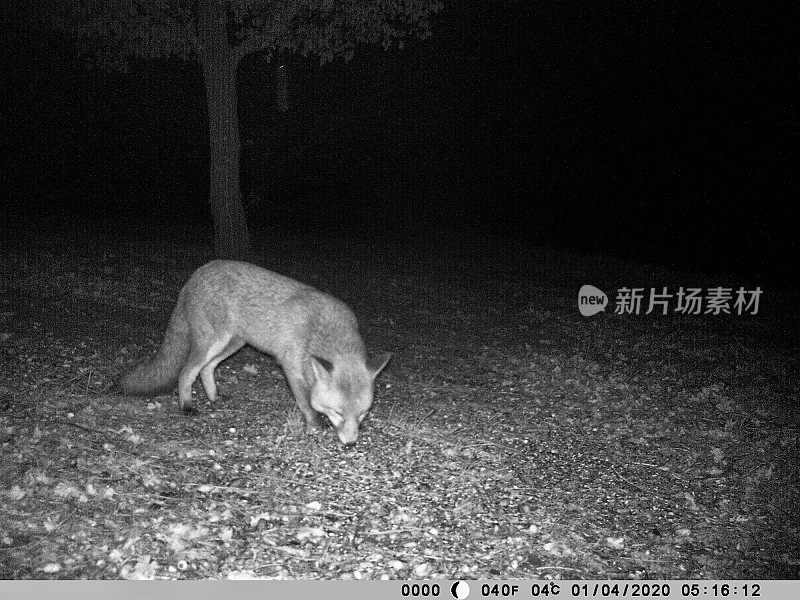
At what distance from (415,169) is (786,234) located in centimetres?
1284

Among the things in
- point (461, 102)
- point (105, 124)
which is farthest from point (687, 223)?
point (105, 124)

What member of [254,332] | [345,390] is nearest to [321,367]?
[345,390]

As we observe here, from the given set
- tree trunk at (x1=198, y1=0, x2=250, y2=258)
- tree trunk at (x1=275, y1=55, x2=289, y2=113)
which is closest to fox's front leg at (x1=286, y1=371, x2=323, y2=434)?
tree trunk at (x1=198, y1=0, x2=250, y2=258)

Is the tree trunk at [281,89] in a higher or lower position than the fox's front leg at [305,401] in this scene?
higher

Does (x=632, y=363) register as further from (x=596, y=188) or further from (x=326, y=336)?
(x=596, y=188)

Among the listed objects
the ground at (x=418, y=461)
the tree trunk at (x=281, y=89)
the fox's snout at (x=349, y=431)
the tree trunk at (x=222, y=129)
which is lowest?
the ground at (x=418, y=461)

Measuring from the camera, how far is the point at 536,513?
4867 millimetres

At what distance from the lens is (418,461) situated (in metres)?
5.62

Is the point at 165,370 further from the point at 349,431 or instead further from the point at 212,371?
the point at 349,431

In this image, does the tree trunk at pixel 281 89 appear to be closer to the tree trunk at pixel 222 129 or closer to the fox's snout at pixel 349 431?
the tree trunk at pixel 222 129

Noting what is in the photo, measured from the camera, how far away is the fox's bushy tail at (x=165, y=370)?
639 cm

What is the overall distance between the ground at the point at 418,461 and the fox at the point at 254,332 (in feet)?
0.88

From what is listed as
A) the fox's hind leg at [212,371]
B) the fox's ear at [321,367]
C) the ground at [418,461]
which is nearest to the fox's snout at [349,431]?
the ground at [418,461]

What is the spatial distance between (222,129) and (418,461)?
29.6ft
